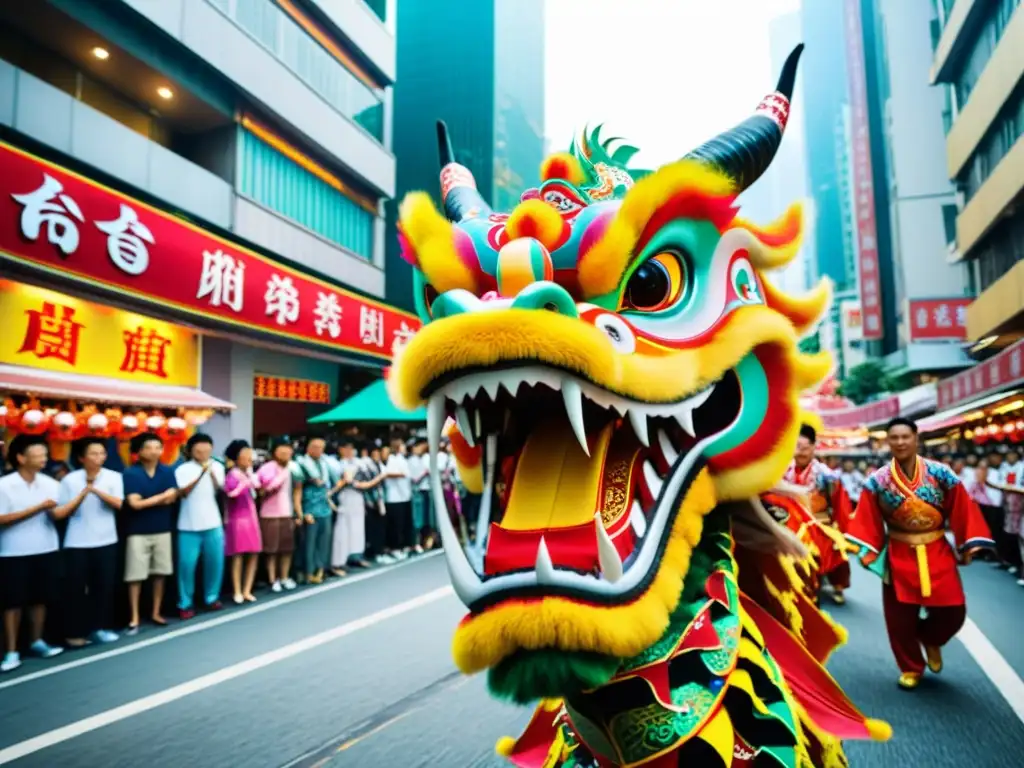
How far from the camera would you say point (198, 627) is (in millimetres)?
5797

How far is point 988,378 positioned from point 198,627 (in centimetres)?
1223

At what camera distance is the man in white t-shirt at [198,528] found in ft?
20.3

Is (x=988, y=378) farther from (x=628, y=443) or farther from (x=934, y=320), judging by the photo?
(x=934, y=320)

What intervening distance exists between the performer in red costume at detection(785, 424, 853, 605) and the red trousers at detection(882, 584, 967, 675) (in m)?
1.20

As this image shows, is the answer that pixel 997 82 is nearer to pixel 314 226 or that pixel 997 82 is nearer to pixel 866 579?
pixel 866 579

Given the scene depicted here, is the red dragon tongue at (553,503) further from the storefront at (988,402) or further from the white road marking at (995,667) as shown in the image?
the storefront at (988,402)

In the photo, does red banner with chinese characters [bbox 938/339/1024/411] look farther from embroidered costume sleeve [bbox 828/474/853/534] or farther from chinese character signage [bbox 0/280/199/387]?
chinese character signage [bbox 0/280/199/387]

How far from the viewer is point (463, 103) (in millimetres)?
29188

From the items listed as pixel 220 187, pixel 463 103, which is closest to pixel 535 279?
pixel 220 187

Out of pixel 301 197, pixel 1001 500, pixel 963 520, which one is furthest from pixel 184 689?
pixel 301 197

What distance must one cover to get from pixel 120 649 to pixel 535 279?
496 centimetres

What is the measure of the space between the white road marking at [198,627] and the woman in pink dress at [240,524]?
0.36 meters

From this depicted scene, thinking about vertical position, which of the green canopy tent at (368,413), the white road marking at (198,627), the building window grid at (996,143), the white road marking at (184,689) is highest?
the building window grid at (996,143)

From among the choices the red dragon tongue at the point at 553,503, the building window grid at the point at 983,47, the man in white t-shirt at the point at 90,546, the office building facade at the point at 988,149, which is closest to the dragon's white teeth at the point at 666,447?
the red dragon tongue at the point at 553,503
